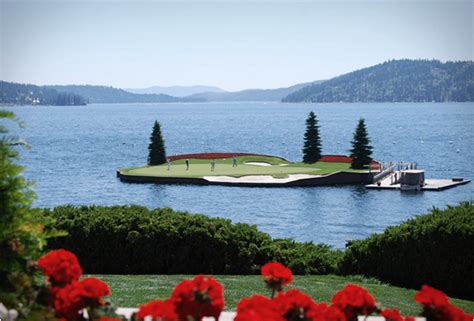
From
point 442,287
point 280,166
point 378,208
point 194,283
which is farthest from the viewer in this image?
point 280,166

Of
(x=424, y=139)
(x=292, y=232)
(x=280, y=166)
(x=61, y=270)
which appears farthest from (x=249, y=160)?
(x=61, y=270)

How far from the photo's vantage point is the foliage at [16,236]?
4.55m

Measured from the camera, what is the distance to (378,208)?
3825 cm

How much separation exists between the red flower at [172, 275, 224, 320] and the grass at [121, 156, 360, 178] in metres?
44.7

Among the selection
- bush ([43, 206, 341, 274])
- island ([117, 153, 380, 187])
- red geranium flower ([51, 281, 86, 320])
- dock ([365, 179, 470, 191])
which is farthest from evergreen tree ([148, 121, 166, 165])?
red geranium flower ([51, 281, 86, 320])

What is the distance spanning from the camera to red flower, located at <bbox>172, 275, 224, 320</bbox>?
12.6 ft

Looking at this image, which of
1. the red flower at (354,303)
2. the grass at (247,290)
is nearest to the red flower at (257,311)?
the red flower at (354,303)

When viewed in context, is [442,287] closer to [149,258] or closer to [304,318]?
[149,258]

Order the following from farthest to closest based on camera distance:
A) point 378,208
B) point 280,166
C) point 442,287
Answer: point 280,166 < point 378,208 < point 442,287

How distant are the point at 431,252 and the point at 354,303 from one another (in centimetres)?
753

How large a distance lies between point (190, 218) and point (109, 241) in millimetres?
1508

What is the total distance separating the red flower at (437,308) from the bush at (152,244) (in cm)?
835

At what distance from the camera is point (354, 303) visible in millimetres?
4246

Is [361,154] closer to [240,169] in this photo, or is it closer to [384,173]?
[384,173]
